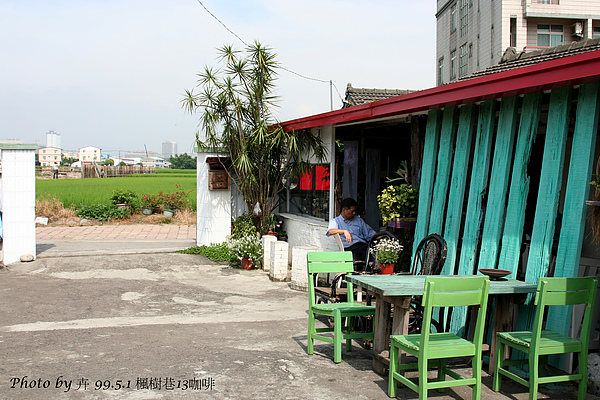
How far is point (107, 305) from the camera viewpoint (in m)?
7.56

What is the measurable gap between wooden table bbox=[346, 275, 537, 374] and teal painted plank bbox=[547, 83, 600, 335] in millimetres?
309

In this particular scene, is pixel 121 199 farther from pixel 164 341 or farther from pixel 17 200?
pixel 164 341

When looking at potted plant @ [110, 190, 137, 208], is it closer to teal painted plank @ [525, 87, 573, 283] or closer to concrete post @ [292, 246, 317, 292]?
concrete post @ [292, 246, 317, 292]

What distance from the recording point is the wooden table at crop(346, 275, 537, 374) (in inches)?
176

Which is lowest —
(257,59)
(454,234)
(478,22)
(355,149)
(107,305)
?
(107,305)

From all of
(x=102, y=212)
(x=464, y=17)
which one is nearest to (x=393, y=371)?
(x=102, y=212)

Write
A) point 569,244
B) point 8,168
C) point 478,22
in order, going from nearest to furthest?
point 569,244 < point 8,168 < point 478,22

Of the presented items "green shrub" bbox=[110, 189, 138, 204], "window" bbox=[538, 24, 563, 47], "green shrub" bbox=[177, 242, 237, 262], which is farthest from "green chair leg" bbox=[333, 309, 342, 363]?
"window" bbox=[538, 24, 563, 47]

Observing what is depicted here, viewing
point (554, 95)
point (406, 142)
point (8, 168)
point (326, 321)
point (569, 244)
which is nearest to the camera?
point (569, 244)

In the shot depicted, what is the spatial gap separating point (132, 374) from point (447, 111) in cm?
420

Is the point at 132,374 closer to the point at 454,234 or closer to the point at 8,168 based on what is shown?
the point at 454,234

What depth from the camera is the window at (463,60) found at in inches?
1020

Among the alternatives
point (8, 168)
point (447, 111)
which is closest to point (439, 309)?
point (447, 111)

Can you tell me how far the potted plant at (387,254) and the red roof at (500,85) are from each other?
5.12 feet
